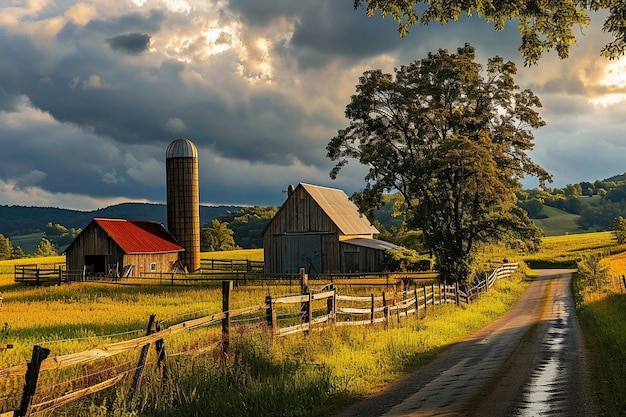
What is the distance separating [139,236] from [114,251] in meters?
4.73

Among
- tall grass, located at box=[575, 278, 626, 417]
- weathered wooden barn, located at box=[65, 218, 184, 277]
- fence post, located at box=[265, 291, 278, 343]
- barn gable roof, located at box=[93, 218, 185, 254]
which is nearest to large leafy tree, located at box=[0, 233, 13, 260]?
barn gable roof, located at box=[93, 218, 185, 254]

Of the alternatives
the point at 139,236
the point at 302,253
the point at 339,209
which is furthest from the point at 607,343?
the point at 139,236

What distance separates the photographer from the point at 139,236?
54.8m

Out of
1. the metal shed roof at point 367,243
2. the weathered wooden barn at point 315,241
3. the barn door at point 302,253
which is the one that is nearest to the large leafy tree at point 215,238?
the weathered wooden barn at point 315,241

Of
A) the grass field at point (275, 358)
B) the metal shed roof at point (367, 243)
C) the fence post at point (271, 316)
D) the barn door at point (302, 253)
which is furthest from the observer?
the barn door at point (302, 253)

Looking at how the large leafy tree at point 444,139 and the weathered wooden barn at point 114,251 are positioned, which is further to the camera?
the weathered wooden barn at point 114,251

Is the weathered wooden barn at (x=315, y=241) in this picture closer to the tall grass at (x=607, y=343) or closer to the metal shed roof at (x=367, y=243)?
the metal shed roof at (x=367, y=243)

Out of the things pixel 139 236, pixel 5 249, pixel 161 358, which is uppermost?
pixel 5 249

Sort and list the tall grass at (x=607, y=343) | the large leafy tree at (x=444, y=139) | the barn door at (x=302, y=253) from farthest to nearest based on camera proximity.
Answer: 1. the barn door at (x=302, y=253)
2. the large leafy tree at (x=444, y=139)
3. the tall grass at (x=607, y=343)

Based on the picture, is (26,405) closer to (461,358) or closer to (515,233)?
(461,358)

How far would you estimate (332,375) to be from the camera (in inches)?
476

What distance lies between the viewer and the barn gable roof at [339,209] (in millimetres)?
50875

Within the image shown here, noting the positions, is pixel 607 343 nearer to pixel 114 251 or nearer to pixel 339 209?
pixel 339 209

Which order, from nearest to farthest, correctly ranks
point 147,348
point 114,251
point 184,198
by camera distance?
point 147,348 < point 114,251 < point 184,198
